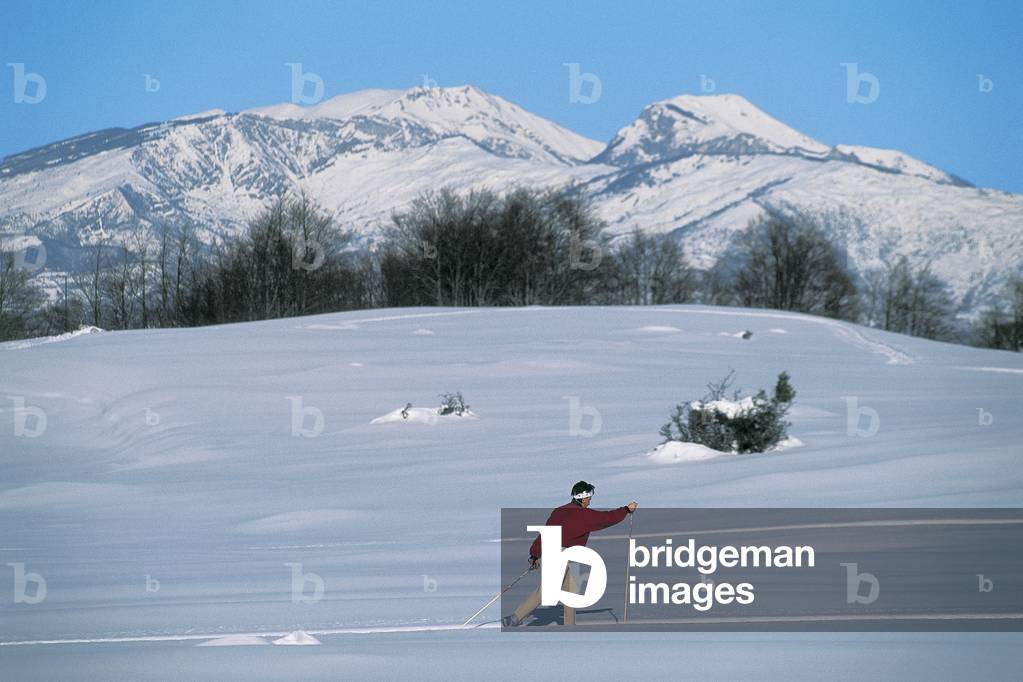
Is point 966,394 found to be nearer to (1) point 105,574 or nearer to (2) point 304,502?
(2) point 304,502

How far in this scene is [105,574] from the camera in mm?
10609

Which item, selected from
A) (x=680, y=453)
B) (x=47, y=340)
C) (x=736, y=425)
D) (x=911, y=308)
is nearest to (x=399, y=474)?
(x=680, y=453)

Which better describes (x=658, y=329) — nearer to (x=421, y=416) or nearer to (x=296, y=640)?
(x=421, y=416)

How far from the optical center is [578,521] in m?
7.13

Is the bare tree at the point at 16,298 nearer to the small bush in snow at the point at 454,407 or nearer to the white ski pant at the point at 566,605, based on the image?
the small bush in snow at the point at 454,407

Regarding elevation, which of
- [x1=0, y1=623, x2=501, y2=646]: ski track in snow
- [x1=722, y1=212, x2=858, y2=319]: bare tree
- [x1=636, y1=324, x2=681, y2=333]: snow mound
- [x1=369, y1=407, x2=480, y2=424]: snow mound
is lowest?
[x1=0, y1=623, x2=501, y2=646]: ski track in snow

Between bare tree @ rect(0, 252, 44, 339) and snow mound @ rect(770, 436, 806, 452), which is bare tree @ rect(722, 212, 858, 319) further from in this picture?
snow mound @ rect(770, 436, 806, 452)

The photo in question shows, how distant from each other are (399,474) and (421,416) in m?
5.12

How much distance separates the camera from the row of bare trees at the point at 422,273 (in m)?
70.6

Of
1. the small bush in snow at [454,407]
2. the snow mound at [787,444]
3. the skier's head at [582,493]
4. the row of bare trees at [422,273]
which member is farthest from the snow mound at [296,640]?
the row of bare trees at [422,273]

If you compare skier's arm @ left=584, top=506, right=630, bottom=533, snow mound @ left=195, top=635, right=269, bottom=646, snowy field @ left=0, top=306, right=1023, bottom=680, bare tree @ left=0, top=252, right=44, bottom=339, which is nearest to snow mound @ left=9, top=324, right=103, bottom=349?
snowy field @ left=0, top=306, right=1023, bottom=680

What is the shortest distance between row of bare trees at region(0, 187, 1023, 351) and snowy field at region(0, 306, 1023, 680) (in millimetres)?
30809

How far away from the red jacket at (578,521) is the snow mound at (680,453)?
33.7 ft

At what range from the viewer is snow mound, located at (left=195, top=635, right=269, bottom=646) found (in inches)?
284
